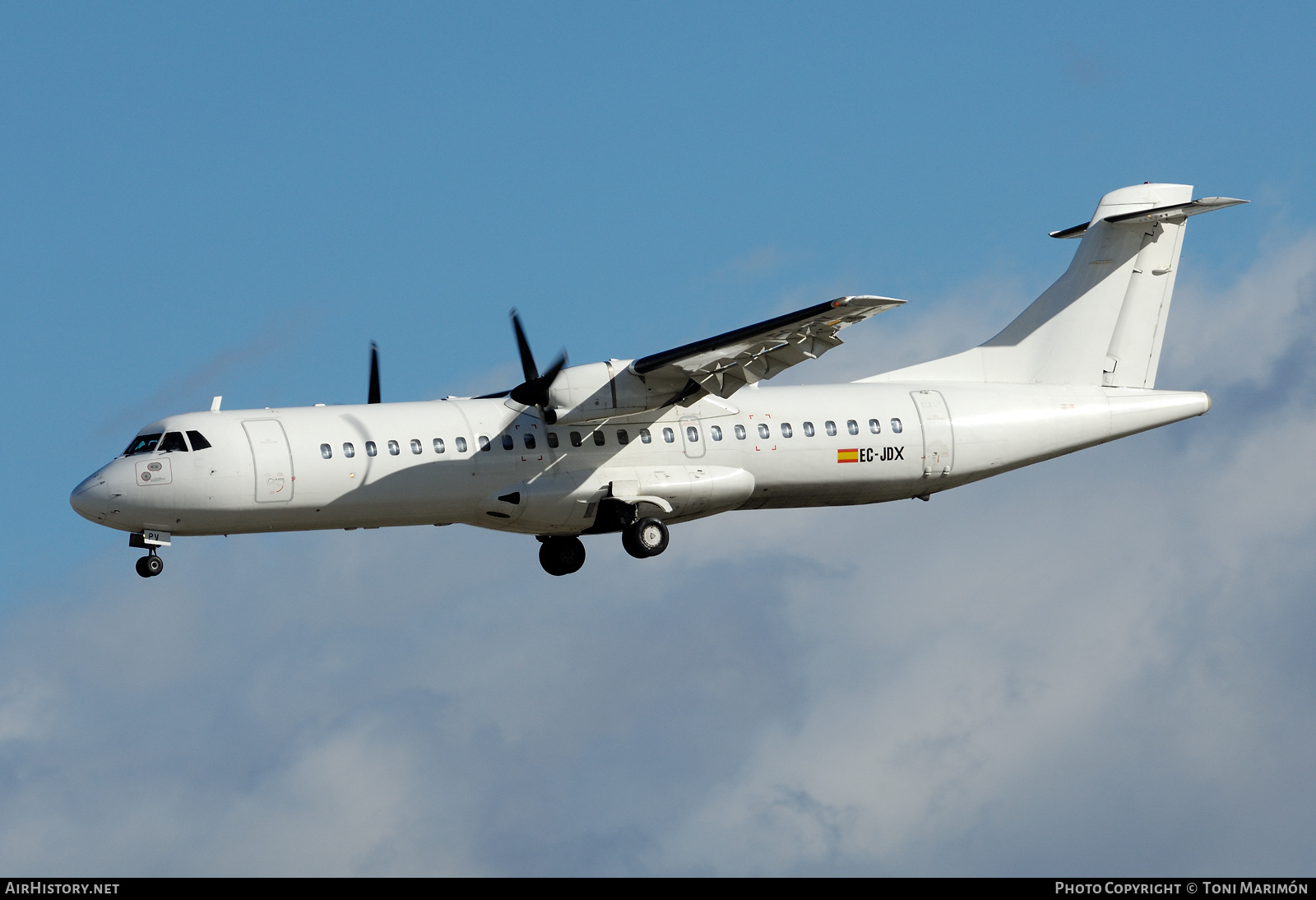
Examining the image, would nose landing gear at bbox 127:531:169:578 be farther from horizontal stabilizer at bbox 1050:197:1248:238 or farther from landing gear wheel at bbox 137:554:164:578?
horizontal stabilizer at bbox 1050:197:1248:238

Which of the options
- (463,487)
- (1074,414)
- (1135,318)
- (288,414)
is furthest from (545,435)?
(1135,318)

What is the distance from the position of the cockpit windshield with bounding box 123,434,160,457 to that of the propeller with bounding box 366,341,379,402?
453cm

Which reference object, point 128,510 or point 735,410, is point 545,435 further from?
point 128,510

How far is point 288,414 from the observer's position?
28781 mm

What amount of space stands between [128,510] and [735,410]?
10.5m

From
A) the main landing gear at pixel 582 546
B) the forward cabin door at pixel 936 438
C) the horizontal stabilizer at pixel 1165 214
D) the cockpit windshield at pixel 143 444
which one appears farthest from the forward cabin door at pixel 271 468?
the horizontal stabilizer at pixel 1165 214

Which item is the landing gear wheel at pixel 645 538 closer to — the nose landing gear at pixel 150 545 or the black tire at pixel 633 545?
the black tire at pixel 633 545

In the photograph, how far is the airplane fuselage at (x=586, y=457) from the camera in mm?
27906

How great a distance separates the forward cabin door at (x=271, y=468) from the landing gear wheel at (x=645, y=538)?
5875 mm

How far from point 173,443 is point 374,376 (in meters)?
4.84

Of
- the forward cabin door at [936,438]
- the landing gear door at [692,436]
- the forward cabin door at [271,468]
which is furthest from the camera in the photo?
the forward cabin door at [936,438]

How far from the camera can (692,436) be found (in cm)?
3019

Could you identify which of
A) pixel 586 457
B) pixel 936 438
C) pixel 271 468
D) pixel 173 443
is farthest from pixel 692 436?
pixel 173 443
